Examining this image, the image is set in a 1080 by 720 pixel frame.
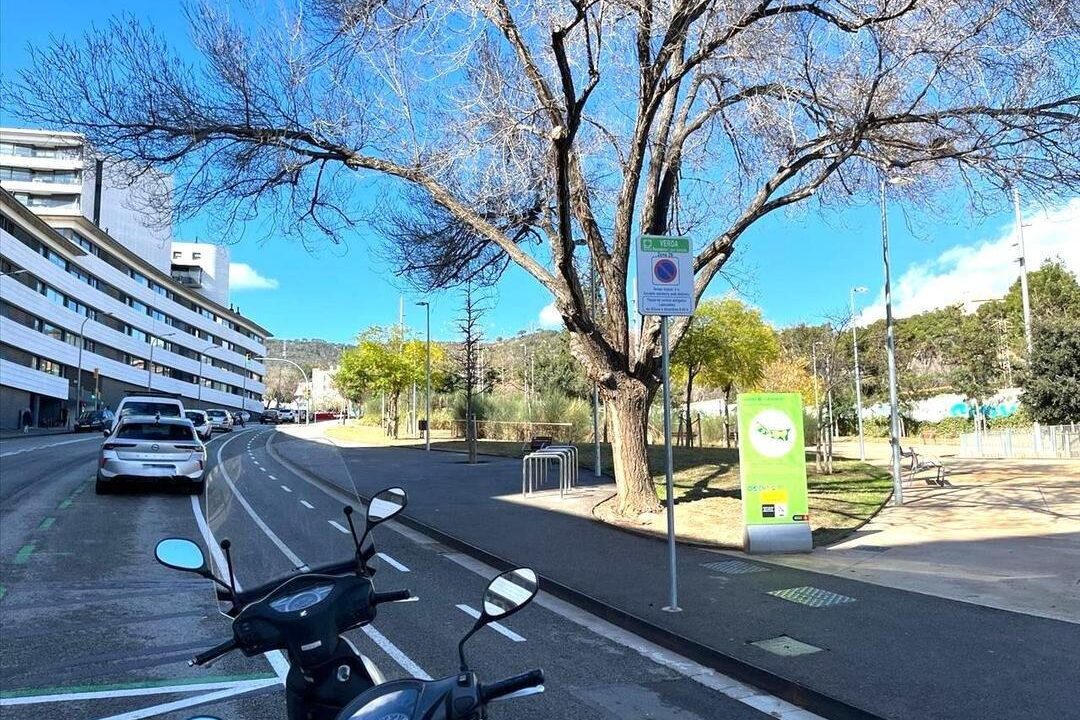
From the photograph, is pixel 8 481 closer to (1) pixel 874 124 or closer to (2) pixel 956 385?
(1) pixel 874 124

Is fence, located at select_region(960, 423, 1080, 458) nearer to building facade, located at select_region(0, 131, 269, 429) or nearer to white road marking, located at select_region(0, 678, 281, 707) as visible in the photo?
white road marking, located at select_region(0, 678, 281, 707)

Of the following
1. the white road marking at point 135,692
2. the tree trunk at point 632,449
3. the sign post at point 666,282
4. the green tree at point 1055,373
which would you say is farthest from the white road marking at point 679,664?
the green tree at point 1055,373

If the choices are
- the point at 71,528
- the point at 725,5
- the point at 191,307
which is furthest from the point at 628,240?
the point at 191,307

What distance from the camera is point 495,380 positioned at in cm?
5681

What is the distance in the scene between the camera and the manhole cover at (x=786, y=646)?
18.8ft

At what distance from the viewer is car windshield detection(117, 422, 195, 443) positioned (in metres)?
14.6

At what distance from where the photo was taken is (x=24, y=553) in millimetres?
9336

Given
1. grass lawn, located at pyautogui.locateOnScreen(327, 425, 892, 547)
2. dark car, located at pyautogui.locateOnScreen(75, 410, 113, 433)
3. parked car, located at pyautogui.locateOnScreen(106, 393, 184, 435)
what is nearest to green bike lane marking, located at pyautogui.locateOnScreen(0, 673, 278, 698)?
grass lawn, located at pyautogui.locateOnScreen(327, 425, 892, 547)

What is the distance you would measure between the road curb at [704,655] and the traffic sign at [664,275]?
9.44 feet

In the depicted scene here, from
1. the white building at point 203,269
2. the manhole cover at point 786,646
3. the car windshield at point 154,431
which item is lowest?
the manhole cover at point 786,646

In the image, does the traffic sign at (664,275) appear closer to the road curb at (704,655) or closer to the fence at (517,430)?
the road curb at (704,655)

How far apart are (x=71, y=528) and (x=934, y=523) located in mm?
13267

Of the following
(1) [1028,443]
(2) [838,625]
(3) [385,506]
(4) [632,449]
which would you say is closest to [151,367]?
(1) [1028,443]

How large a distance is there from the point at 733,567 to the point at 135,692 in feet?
20.8
